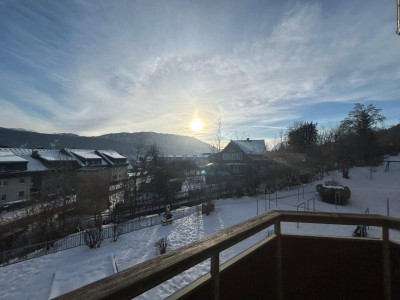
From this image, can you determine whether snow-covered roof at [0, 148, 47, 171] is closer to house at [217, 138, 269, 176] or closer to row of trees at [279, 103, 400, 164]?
house at [217, 138, 269, 176]

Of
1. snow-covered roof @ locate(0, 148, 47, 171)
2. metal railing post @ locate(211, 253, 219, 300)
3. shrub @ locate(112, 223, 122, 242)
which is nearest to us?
metal railing post @ locate(211, 253, 219, 300)

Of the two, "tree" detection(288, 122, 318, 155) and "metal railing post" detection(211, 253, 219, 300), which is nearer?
"metal railing post" detection(211, 253, 219, 300)

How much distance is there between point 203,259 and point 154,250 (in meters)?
12.6

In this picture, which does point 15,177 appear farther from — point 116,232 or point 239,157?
point 239,157

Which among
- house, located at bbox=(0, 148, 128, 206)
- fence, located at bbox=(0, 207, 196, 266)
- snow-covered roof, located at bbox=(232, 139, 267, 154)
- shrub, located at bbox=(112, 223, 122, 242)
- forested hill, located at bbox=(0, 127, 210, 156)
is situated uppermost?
forested hill, located at bbox=(0, 127, 210, 156)

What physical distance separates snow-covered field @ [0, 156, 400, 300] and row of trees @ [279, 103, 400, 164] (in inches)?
414

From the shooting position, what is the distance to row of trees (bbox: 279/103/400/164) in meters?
34.9

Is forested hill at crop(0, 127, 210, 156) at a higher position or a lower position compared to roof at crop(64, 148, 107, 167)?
higher

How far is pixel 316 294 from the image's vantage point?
243cm

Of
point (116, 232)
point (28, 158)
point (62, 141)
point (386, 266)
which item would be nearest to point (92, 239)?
point (116, 232)

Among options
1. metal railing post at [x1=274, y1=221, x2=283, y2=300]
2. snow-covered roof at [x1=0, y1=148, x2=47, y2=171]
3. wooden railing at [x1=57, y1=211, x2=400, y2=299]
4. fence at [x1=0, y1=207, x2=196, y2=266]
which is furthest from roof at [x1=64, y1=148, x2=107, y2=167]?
wooden railing at [x1=57, y1=211, x2=400, y2=299]

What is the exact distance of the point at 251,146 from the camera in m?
38.5

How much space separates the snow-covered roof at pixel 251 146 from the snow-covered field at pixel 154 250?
12.1 meters

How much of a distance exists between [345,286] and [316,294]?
0.95ft
